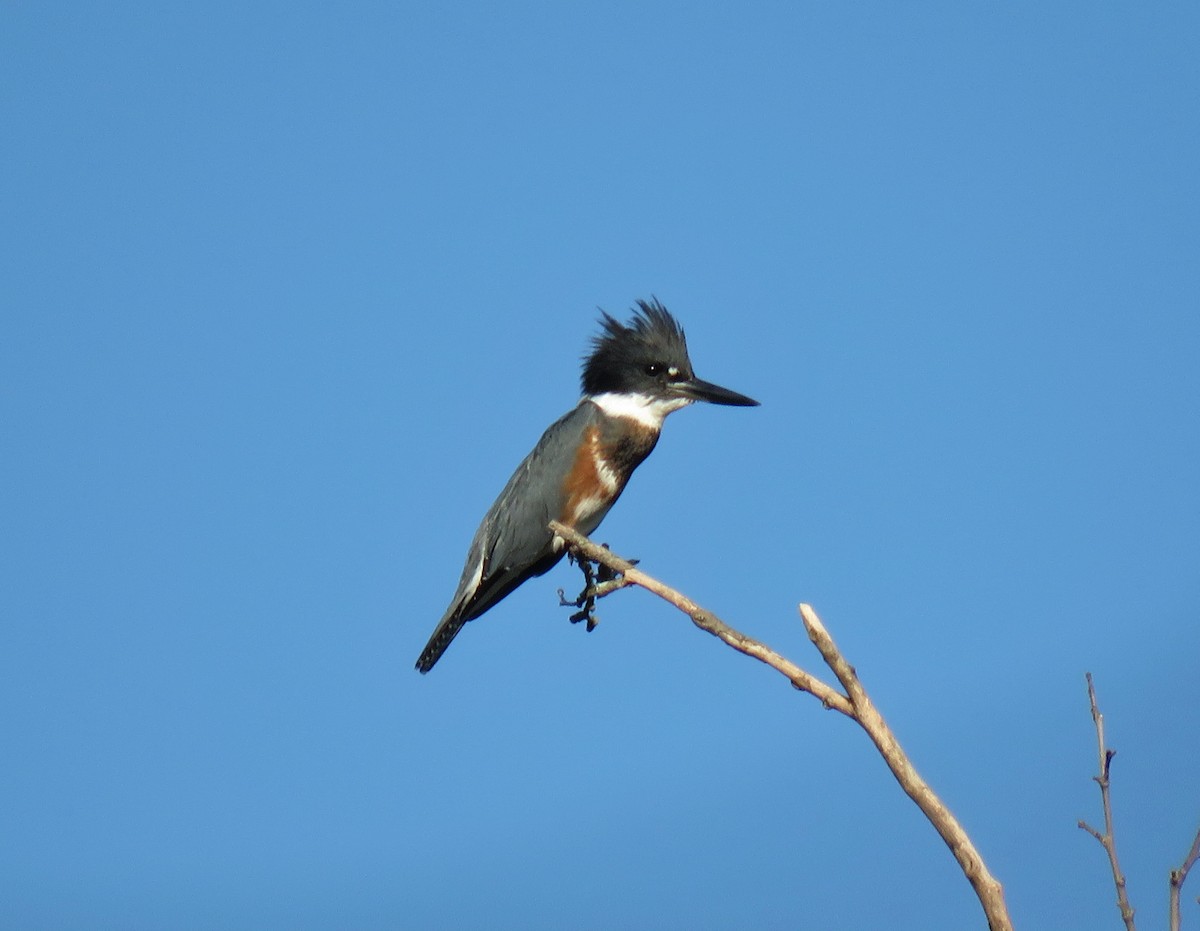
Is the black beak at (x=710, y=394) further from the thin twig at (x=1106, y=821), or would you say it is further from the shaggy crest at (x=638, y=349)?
the thin twig at (x=1106, y=821)

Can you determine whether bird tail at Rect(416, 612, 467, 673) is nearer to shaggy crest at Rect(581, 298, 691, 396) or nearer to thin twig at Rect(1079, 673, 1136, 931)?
shaggy crest at Rect(581, 298, 691, 396)

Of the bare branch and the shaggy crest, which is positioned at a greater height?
the shaggy crest

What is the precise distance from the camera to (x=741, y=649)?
250 centimetres

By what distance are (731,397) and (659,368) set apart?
0.24 m

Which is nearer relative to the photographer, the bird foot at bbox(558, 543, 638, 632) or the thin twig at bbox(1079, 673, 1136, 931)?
the thin twig at bbox(1079, 673, 1136, 931)

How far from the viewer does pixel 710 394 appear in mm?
4375

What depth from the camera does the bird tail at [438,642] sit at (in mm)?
4039

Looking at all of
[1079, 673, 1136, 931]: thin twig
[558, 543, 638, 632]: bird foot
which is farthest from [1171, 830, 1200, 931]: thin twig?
[558, 543, 638, 632]: bird foot

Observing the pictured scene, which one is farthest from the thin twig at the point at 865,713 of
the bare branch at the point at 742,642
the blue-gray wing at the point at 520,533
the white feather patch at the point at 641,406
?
the white feather patch at the point at 641,406

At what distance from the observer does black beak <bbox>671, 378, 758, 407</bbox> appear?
14.3ft

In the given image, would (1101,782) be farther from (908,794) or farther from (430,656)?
(430,656)

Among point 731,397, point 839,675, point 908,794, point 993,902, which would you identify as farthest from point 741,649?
point 731,397

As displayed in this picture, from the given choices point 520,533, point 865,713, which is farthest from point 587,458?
point 865,713

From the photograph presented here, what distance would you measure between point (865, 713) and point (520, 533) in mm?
1878
